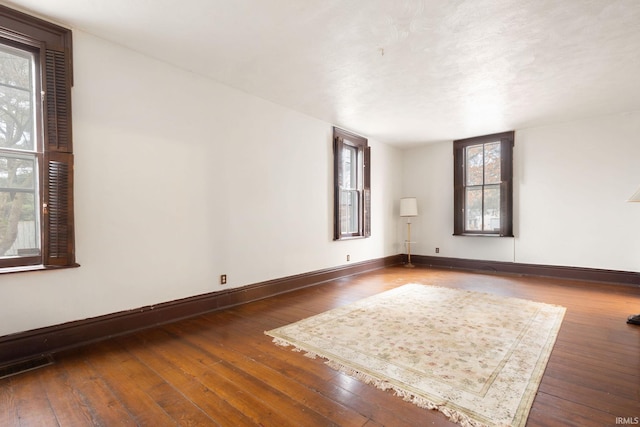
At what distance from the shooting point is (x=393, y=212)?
6949 mm

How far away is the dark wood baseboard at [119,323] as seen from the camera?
2238 mm

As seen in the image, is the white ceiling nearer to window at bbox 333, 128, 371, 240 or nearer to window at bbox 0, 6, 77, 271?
window at bbox 0, 6, 77, 271

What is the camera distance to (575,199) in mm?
5074

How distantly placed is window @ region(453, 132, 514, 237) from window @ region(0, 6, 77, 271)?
6258 millimetres

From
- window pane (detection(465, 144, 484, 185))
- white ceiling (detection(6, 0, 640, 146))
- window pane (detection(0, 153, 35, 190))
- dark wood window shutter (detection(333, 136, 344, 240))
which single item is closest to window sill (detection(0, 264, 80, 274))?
window pane (detection(0, 153, 35, 190))

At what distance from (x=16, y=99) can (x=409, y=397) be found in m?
3.57

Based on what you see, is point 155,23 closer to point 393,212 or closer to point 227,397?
point 227,397

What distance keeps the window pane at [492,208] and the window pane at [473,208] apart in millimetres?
109

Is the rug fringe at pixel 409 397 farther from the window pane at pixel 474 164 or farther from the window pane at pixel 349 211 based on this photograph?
the window pane at pixel 474 164

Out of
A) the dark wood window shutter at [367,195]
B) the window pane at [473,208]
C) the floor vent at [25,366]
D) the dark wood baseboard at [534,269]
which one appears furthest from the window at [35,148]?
the window pane at [473,208]

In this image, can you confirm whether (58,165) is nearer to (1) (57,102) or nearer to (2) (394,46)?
(1) (57,102)

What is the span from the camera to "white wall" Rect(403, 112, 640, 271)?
15.3ft

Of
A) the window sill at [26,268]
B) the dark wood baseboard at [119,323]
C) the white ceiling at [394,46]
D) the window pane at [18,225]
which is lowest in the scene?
the dark wood baseboard at [119,323]

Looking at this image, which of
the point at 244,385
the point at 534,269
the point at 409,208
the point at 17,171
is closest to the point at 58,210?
the point at 17,171
